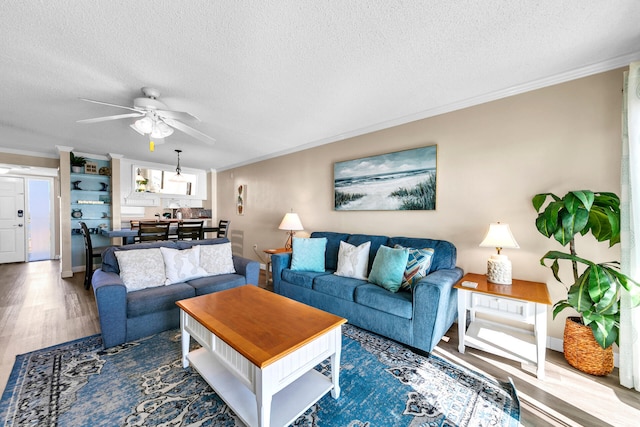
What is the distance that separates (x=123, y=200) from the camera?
5.41 meters

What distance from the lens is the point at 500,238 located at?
209 centimetres

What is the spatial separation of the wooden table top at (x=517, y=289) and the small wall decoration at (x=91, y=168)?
6.57 m

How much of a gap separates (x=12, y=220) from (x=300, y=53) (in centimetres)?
813

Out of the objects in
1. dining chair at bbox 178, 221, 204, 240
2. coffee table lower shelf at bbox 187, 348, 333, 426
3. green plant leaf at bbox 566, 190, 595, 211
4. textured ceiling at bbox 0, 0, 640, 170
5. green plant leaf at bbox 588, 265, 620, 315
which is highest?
textured ceiling at bbox 0, 0, 640, 170

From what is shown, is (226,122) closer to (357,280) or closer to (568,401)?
(357,280)

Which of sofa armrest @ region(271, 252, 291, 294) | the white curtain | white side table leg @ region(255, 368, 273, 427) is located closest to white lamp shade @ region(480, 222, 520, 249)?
the white curtain

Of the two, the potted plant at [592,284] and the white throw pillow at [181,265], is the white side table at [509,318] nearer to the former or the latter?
the potted plant at [592,284]

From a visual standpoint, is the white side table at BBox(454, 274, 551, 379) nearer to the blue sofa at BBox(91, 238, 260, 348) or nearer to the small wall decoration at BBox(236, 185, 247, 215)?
the blue sofa at BBox(91, 238, 260, 348)

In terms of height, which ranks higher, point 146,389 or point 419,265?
point 419,265

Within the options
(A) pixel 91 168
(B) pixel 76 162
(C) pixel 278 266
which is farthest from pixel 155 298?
(A) pixel 91 168

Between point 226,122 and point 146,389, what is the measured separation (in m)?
2.87

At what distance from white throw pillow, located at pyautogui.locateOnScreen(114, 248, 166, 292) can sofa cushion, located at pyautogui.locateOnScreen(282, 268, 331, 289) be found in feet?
4.47

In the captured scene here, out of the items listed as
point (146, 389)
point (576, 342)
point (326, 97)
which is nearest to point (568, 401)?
point (576, 342)

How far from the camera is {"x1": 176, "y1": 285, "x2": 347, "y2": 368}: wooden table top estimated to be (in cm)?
130
